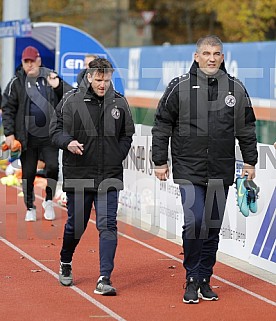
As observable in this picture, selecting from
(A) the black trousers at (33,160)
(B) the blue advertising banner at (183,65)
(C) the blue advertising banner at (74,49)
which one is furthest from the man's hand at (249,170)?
(B) the blue advertising banner at (183,65)

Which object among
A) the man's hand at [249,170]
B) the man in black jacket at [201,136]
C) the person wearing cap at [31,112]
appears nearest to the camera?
the man in black jacket at [201,136]

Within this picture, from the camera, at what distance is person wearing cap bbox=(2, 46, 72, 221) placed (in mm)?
13266

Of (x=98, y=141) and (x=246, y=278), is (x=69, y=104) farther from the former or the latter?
(x=246, y=278)

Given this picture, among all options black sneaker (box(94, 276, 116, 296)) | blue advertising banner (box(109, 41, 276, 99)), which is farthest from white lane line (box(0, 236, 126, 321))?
blue advertising banner (box(109, 41, 276, 99))

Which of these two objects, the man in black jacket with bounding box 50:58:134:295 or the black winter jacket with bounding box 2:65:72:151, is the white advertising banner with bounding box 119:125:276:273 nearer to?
the black winter jacket with bounding box 2:65:72:151

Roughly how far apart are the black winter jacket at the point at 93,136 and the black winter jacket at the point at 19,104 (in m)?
3.94

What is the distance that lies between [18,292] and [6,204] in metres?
6.01

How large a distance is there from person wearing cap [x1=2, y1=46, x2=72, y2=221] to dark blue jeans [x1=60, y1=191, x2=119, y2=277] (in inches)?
155

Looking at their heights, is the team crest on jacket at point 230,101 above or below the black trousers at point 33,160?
above

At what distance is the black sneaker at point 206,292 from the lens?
9109 mm

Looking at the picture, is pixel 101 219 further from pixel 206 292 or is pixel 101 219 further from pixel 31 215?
pixel 31 215

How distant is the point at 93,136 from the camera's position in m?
9.26

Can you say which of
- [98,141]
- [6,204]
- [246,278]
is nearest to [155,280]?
[246,278]

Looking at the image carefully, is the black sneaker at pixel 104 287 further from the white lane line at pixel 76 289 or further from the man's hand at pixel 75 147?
the man's hand at pixel 75 147
